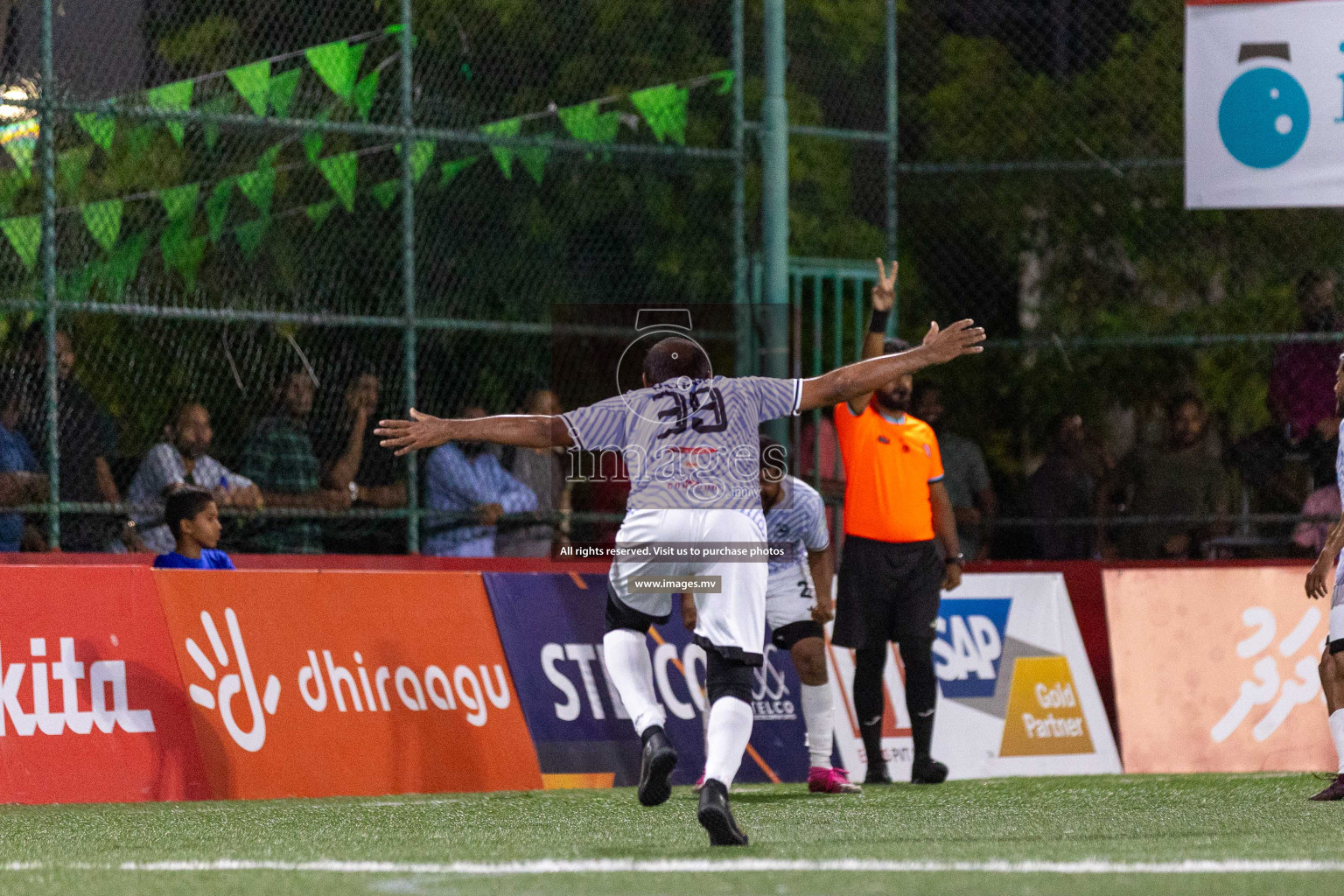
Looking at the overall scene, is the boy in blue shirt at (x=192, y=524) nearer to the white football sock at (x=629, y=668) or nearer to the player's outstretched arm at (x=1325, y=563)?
the white football sock at (x=629, y=668)

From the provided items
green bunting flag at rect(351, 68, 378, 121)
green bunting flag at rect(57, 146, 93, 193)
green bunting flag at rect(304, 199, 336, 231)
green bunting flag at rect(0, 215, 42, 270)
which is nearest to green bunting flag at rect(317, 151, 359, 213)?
green bunting flag at rect(304, 199, 336, 231)

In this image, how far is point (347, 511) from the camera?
41.5 ft

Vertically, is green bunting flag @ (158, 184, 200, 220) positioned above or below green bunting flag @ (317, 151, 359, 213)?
below

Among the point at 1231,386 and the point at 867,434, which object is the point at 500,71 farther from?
the point at 1231,386

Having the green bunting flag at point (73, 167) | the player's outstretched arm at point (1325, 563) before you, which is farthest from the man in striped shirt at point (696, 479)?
the green bunting flag at point (73, 167)

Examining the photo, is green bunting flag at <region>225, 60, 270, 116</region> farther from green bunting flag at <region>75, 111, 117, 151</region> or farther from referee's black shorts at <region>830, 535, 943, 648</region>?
referee's black shorts at <region>830, 535, 943, 648</region>

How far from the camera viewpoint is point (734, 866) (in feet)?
20.5

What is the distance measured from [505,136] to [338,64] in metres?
1.33

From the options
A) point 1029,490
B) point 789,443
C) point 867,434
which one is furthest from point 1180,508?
point 867,434

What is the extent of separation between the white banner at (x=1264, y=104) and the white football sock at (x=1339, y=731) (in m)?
5.95

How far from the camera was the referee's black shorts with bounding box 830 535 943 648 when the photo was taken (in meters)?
11.6

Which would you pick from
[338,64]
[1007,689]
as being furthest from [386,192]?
[1007,689]

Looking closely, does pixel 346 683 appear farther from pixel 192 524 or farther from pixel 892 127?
pixel 892 127

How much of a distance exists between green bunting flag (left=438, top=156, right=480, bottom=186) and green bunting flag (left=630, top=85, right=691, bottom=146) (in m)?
1.60
